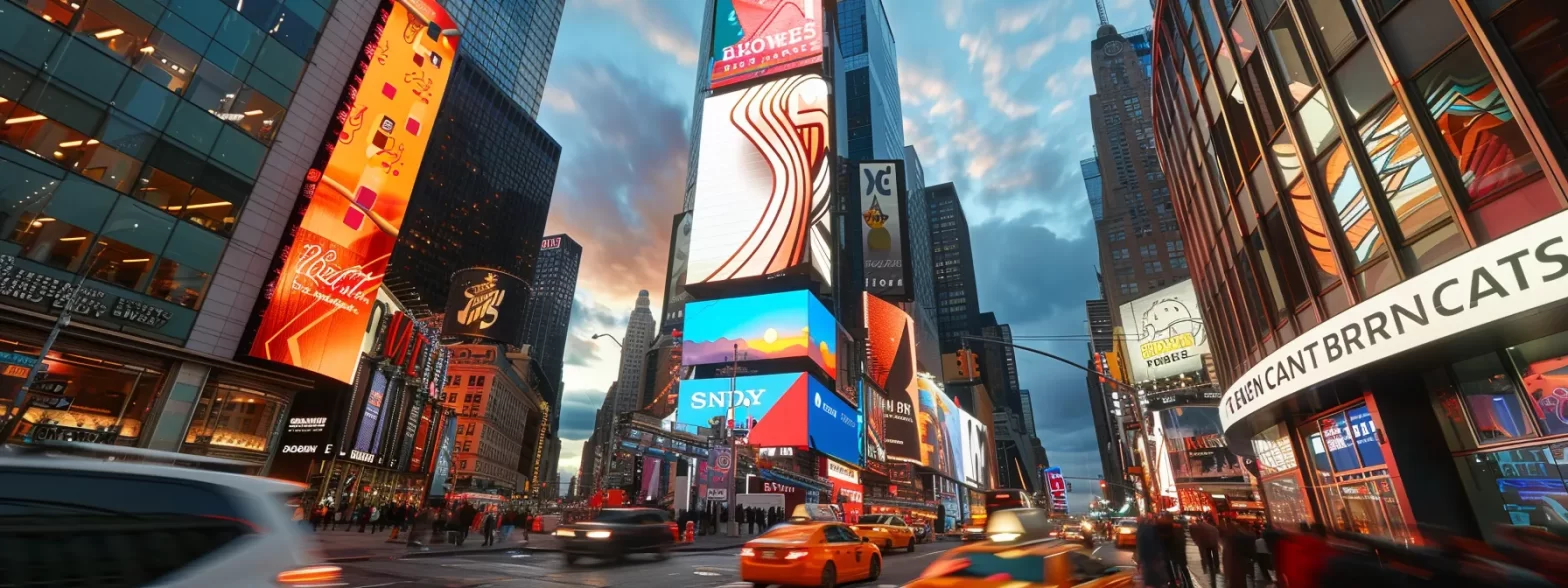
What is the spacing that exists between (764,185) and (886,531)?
175 ft

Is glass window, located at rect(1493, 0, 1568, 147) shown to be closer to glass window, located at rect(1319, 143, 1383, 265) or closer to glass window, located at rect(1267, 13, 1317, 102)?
glass window, located at rect(1319, 143, 1383, 265)

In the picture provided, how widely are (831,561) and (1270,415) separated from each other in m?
12.9

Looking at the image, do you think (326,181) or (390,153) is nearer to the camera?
(326,181)

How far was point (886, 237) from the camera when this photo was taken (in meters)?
83.2

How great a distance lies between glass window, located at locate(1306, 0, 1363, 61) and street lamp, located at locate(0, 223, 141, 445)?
36.9m

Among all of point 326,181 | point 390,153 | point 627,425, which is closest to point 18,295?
point 326,181

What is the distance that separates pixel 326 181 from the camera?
3234cm

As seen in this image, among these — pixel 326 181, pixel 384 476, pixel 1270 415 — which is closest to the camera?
pixel 1270 415

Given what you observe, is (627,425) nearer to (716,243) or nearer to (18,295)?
(18,295)

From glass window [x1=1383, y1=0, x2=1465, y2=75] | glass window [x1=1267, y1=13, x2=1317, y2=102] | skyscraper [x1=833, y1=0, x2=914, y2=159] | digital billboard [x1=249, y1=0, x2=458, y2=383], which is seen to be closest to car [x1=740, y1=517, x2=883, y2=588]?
glass window [x1=1383, y1=0, x2=1465, y2=75]

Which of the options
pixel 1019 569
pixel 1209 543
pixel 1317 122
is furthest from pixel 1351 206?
pixel 1019 569

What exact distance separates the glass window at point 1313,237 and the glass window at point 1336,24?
2.79 meters

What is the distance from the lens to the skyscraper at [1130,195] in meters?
102

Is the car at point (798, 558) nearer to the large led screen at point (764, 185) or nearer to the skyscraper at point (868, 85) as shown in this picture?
the large led screen at point (764, 185)
